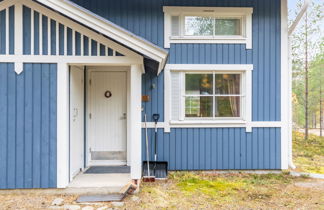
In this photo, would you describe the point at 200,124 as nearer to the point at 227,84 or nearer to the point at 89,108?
the point at 227,84

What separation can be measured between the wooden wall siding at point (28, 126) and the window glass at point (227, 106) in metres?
3.50

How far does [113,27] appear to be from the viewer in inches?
158

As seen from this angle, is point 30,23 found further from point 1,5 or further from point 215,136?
point 215,136

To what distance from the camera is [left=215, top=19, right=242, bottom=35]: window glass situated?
19.5ft

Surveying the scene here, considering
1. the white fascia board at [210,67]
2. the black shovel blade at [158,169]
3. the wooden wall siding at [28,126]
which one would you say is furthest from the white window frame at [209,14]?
the wooden wall siding at [28,126]

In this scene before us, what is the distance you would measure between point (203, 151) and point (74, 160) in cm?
275

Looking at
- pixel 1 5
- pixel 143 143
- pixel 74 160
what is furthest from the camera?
pixel 143 143

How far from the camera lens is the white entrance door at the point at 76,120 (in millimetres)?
4723

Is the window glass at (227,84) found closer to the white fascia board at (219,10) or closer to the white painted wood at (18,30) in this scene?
the white fascia board at (219,10)

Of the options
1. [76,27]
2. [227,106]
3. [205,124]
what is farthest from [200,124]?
[76,27]

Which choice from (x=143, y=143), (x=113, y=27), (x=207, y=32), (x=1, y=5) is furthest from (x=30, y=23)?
(x=207, y=32)

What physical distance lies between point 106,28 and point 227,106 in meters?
3.30

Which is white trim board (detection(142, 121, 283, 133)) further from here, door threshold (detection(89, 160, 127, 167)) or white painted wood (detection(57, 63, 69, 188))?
white painted wood (detection(57, 63, 69, 188))

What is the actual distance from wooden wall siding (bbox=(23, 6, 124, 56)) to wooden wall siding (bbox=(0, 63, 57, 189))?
278 mm
